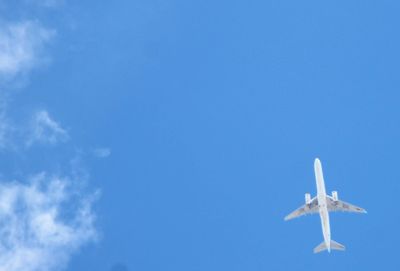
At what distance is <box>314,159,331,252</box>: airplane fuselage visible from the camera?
120938mm

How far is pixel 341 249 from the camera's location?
122750 mm

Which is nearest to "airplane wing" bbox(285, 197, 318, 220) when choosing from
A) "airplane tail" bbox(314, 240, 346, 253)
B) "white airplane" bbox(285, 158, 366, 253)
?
"white airplane" bbox(285, 158, 366, 253)

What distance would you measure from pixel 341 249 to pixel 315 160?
13749 mm

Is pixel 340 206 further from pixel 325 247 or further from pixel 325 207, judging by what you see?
pixel 325 247

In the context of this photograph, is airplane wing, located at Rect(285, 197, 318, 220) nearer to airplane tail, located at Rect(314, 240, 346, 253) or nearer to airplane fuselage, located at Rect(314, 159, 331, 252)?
airplane fuselage, located at Rect(314, 159, 331, 252)

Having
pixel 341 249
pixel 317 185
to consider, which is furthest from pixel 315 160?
pixel 341 249

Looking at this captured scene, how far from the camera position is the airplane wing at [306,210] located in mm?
125125

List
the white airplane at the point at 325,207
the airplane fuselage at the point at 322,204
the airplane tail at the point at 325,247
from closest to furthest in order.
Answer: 1. the airplane fuselage at the point at 322,204
2. the white airplane at the point at 325,207
3. the airplane tail at the point at 325,247

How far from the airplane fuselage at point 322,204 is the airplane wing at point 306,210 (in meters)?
1.41

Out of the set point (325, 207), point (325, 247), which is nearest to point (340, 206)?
point (325, 207)

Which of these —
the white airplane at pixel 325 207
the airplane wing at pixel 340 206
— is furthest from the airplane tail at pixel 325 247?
the airplane wing at pixel 340 206

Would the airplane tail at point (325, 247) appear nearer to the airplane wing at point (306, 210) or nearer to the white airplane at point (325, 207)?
the white airplane at point (325, 207)

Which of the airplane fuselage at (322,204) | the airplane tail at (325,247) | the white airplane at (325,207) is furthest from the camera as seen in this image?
the airplane tail at (325,247)

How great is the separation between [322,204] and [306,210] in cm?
338
